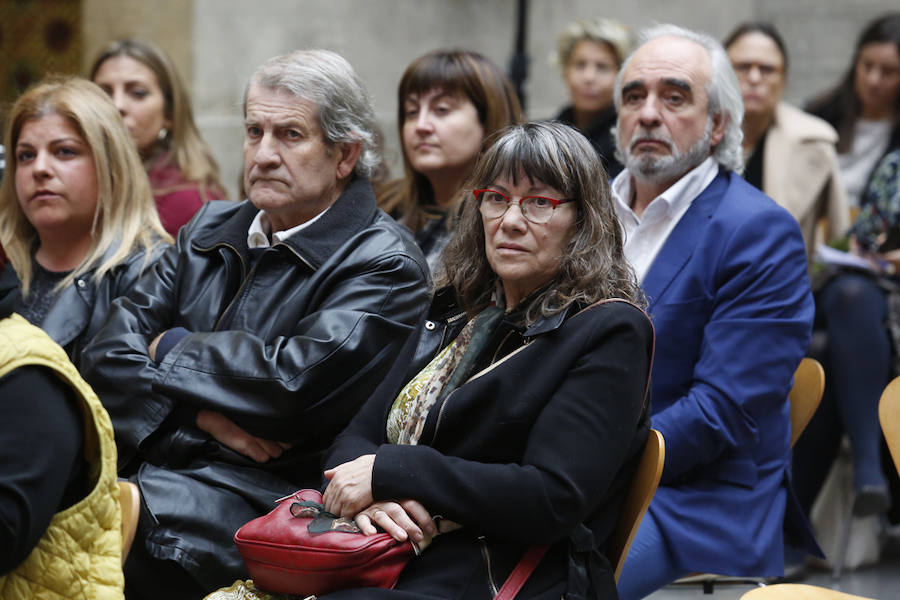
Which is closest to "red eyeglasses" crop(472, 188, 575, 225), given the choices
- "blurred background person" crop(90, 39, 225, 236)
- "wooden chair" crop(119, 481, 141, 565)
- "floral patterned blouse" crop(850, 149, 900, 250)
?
"wooden chair" crop(119, 481, 141, 565)

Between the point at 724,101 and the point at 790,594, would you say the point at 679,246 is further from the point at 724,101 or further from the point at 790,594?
the point at 790,594

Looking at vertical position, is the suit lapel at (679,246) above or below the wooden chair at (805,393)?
above

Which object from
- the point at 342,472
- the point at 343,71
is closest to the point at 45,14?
the point at 343,71

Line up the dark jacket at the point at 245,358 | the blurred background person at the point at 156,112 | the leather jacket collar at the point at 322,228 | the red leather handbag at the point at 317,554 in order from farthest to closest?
the blurred background person at the point at 156,112, the leather jacket collar at the point at 322,228, the dark jacket at the point at 245,358, the red leather handbag at the point at 317,554

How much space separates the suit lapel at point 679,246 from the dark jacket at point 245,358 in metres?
0.69

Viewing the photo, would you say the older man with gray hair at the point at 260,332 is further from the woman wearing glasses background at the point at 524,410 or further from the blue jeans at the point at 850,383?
the blue jeans at the point at 850,383

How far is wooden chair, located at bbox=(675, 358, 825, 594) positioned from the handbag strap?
3.42 feet

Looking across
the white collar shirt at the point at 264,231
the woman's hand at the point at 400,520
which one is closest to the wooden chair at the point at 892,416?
the woman's hand at the point at 400,520

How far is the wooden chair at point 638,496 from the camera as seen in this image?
259 centimetres

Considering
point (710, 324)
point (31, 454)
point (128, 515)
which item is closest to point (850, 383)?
point (710, 324)

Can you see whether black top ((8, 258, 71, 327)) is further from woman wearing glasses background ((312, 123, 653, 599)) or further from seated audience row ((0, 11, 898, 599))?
woman wearing glasses background ((312, 123, 653, 599))

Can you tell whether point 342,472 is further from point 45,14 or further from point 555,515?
point 45,14

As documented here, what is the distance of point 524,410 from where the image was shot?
252 centimetres

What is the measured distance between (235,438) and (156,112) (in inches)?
96.2
